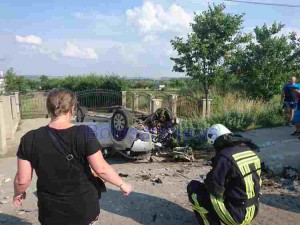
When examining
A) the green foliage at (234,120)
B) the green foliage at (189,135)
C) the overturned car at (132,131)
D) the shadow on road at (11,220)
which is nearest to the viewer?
the shadow on road at (11,220)

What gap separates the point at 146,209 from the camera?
15.2 feet

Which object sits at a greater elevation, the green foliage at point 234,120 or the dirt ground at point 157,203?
the green foliage at point 234,120

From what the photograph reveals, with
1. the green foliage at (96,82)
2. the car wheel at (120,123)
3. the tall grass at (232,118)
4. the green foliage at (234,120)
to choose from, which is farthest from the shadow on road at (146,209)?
the green foliage at (96,82)

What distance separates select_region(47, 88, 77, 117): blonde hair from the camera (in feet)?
8.15

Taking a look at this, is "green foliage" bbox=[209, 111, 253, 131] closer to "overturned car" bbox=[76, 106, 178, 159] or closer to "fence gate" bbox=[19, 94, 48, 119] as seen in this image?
"overturned car" bbox=[76, 106, 178, 159]

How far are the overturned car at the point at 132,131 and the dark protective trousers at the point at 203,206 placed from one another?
333cm

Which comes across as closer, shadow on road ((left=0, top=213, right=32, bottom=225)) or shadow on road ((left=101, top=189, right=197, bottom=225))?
shadow on road ((left=0, top=213, right=32, bottom=225))

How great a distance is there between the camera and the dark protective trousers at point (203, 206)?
11.8 ft

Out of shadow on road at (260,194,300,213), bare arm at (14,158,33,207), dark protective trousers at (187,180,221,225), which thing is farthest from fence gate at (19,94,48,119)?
bare arm at (14,158,33,207)

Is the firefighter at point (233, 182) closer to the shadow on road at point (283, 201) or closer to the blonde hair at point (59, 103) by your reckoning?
the shadow on road at point (283, 201)

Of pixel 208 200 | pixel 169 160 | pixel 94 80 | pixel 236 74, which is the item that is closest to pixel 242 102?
pixel 236 74

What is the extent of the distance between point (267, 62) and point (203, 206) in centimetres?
1239

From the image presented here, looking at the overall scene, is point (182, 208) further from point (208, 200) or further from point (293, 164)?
point (293, 164)

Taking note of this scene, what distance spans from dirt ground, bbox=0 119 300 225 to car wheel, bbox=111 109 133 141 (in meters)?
0.97
